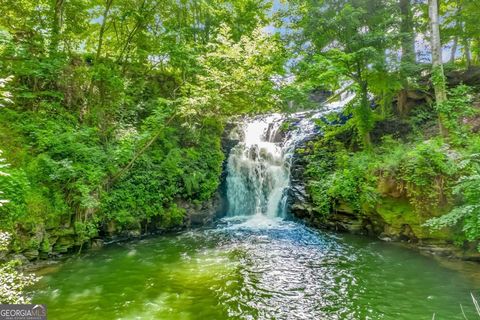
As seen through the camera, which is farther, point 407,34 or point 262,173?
point 262,173

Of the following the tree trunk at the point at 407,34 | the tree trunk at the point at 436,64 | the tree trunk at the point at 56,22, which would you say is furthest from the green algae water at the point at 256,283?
the tree trunk at the point at 56,22

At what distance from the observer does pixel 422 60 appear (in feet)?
32.3

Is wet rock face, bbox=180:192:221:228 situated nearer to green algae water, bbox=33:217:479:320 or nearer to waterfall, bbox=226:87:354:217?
waterfall, bbox=226:87:354:217

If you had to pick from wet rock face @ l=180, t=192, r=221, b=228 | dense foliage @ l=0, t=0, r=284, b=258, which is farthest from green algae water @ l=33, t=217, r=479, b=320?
wet rock face @ l=180, t=192, r=221, b=228

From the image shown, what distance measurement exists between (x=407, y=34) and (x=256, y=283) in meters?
8.49

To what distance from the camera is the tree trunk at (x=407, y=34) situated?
911 cm

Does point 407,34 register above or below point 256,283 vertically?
above

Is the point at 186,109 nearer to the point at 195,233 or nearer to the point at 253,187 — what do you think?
the point at 195,233

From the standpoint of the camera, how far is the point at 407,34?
8664mm

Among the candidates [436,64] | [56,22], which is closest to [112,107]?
[56,22]

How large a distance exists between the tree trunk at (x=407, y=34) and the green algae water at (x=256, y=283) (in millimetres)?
6018

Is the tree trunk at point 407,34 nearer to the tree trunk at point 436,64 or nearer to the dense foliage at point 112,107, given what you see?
the tree trunk at point 436,64

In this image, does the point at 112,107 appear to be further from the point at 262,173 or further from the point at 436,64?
the point at 436,64

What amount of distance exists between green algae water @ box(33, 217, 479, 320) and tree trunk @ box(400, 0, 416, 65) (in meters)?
6.02
